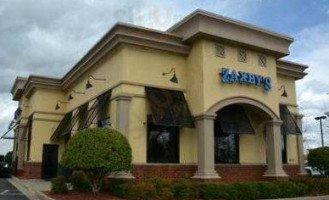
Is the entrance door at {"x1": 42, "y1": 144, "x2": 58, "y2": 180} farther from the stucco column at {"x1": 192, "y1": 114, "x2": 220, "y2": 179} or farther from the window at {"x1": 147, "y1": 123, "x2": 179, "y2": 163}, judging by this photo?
the stucco column at {"x1": 192, "y1": 114, "x2": 220, "y2": 179}

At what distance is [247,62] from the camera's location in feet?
67.8

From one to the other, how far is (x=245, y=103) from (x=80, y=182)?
28.3 feet

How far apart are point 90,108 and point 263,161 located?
9665 mm

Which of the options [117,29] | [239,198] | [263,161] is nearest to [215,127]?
[263,161]

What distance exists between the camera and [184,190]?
15992 millimetres

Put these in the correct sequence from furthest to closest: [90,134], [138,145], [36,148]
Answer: [36,148], [138,145], [90,134]

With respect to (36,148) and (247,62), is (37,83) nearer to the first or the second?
(36,148)

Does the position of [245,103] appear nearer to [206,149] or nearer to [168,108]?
[206,149]

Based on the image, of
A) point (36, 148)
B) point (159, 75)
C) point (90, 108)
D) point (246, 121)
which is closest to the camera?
point (159, 75)

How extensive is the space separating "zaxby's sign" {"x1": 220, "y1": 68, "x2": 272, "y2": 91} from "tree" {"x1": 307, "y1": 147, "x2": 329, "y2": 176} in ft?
14.1

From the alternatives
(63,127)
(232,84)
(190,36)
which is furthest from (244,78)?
(63,127)

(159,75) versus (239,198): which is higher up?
(159,75)

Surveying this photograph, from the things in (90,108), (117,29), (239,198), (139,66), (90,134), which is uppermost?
(117,29)

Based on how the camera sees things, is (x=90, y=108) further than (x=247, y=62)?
Yes
